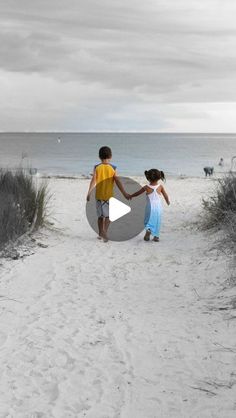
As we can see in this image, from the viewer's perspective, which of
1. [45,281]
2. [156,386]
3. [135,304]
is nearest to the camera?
[156,386]

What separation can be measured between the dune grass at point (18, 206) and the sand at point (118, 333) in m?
0.51

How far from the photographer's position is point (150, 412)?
334cm

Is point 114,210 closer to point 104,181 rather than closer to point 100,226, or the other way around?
point 100,226

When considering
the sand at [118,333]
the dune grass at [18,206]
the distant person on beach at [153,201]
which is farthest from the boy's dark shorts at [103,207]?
the dune grass at [18,206]

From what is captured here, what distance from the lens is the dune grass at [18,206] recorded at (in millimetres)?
7750

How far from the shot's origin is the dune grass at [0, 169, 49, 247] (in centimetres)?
775

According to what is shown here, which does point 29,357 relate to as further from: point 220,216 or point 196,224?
point 196,224

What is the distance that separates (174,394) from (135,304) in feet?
6.21

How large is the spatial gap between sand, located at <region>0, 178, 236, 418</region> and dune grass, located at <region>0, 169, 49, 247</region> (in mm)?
513

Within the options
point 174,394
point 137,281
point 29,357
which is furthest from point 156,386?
point 137,281

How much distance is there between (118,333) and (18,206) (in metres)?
4.17

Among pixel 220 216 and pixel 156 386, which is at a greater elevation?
pixel 220 216
